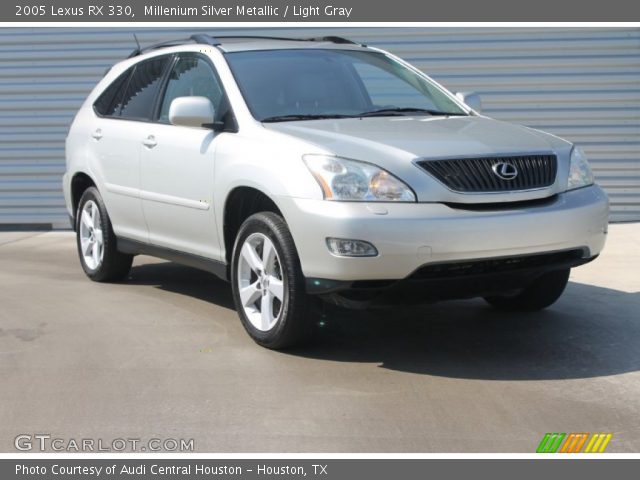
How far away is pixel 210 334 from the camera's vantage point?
6.44m

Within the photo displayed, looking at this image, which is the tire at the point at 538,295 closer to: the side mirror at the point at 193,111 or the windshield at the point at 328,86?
the windshield at the point at 328,86

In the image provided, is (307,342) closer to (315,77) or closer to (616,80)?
(315,77)

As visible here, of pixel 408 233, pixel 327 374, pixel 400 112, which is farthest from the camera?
pixel 400 112

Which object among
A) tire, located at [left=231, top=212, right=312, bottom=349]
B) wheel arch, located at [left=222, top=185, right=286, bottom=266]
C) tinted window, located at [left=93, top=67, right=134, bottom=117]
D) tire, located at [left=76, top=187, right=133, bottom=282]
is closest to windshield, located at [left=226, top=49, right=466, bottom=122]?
wheel arch, located at [left=222, top=185, right=286, bottom=266]

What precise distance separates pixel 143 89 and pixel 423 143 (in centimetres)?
280

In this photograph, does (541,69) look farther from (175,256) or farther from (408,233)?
(408,233)

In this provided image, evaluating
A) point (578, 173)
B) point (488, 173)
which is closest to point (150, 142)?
point (488, 173)

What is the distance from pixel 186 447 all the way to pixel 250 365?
131cm

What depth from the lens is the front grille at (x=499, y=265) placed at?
539cm

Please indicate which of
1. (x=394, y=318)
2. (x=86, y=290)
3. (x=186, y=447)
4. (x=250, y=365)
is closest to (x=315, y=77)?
(x=394, y=318)

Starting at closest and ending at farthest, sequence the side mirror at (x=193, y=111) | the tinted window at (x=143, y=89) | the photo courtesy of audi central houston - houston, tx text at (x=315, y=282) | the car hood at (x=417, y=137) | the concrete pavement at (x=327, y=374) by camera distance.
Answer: the concrete pavement at (x=327, y=374)
the photo courtesy of audi central houston - houston, tx text at (x=315, y=282)
the car hood at (x=417, y=137)
the side mirror at (x=193, y=111)
the tinted window at (x=143, y=89)

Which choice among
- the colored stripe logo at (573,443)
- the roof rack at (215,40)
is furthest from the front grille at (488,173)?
the roof rack at (215,40)

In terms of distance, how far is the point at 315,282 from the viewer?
5.49 metres

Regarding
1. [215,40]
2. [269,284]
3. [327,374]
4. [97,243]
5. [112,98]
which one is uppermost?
[215,40]
